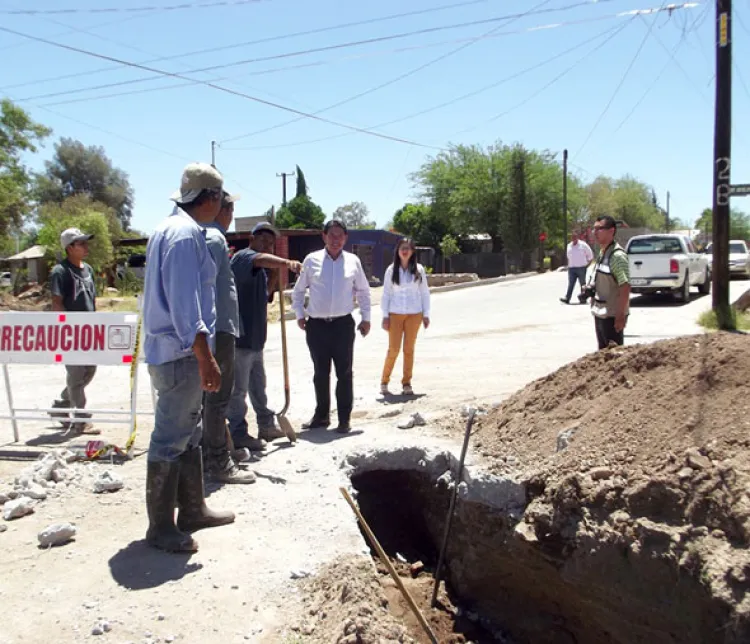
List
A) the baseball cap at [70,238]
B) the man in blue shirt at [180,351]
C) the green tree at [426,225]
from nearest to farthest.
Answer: the man in blue shirt at [180,351] → the baseball cap at [70,238] → the green tree at [426,225]

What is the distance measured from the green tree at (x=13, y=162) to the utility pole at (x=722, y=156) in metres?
29.6

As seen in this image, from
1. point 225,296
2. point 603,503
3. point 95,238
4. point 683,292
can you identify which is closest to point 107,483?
point 225,296

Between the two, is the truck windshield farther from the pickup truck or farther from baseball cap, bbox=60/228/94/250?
baseball cap, bbox=60/228/94/250

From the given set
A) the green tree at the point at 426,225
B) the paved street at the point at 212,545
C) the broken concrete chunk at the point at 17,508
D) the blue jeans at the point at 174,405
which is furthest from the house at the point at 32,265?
the blue jeans at the point at 174,405

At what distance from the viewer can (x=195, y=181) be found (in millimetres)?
3715

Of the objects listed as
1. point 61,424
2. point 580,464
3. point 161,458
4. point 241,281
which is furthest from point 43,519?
point 580,464

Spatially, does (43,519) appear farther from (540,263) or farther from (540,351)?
(540,263)

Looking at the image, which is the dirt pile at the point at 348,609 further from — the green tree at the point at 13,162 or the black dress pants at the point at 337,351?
the green tree at the point at 13,162

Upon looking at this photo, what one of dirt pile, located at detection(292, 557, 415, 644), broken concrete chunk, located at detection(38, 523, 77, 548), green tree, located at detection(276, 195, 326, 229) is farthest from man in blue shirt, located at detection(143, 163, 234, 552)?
green tree, located at detection(276, 195, 326, 229)

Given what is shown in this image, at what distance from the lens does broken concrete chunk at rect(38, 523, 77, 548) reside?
366 centimetres

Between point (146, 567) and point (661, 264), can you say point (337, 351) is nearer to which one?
point (146, 567)

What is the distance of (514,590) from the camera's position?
13.2 feet

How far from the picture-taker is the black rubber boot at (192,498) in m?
3.73

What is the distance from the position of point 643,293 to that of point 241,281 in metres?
13.5
